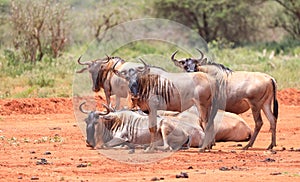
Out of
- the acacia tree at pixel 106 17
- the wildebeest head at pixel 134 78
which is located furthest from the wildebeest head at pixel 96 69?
the acacia tree at pixel 106 17

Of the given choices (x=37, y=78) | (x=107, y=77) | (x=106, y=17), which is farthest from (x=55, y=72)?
(x=106, y=17)

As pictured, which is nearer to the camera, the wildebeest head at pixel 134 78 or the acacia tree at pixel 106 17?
the wildebeest head at pixel 134 78

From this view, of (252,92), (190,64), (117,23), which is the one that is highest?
(117,23)

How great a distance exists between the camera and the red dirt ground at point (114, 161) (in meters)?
8.42

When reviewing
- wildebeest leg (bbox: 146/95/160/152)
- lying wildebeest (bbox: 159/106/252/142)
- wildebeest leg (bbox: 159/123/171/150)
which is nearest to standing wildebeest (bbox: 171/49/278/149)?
lying wildebeest (bbox: 159/106/252/142)

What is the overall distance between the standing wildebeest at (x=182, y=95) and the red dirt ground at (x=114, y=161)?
60 centimetres

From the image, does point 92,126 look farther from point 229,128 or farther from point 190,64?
point 229,128

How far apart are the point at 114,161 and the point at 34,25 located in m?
15.4

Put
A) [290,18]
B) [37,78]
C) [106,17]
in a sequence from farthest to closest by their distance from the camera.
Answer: [290,18] < [106,17] < [37,78]

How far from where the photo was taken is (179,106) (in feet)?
39.9

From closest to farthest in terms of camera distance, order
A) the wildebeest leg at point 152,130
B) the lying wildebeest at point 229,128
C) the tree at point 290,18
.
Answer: the wildebeest leg at point 152,130, the lying wildebeest at point 229,128, the tree at point 290,18

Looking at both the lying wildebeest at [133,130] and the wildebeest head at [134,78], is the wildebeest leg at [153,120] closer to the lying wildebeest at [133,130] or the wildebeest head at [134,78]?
the lying wildebeest at [133,130]

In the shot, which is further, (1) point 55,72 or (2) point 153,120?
(1) point 55,72

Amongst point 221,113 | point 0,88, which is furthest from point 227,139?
point 0,88
